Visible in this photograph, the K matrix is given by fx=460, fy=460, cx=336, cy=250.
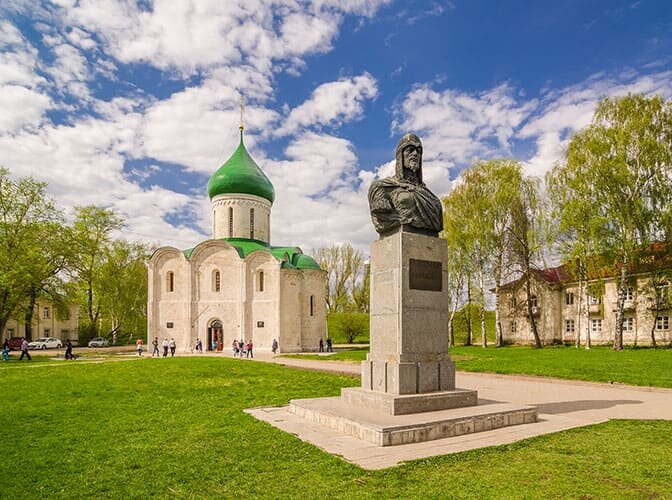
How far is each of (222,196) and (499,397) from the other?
30.8 m

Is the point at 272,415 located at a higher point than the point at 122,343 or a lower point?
higher

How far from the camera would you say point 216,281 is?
34812 mm

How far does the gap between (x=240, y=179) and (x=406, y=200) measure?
99.6 ft

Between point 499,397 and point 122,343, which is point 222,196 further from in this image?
point 499,397

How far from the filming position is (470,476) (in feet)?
16.9

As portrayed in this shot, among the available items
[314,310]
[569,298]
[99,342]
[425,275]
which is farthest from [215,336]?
[569,298]

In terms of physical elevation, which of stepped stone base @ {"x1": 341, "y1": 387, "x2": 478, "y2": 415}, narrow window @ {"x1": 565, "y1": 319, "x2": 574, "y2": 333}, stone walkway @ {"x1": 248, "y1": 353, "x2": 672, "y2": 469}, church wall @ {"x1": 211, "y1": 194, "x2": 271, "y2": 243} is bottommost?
narrow window @ {"x1": 565, "y1": 319, "x2": 574, "y2": 333}

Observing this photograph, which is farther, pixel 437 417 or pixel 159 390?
pixel 159 390

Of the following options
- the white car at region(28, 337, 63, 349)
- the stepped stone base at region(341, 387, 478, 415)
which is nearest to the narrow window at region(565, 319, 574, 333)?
the stepped stone base at region(341, 387, 478, 415)

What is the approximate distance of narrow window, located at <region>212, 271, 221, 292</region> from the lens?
3466cm

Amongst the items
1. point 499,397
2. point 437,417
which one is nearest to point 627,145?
point 499,397

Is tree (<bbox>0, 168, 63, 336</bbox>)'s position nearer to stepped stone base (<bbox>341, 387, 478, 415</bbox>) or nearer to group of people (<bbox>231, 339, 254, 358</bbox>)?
group of people (<bbox>231, 339, 254, 358</bbox>)

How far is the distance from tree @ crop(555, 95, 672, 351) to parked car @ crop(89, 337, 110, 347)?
40317 millimetres

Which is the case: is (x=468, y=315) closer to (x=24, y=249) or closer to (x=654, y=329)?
(x=654, y=329)
